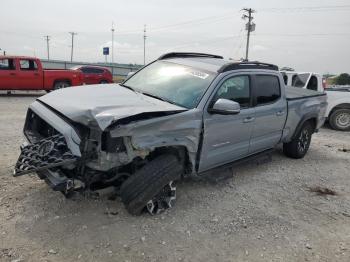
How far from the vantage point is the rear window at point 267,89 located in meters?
5.50

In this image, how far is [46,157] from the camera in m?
3.57

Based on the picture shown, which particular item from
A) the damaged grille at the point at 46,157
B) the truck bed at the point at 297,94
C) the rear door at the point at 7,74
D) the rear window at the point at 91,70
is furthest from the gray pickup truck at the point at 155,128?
the rear window at the point at 91,70

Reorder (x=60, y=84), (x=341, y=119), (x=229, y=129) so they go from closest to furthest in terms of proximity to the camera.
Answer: (x=229, y=129) < (x=341, y=119) < (x=60, y=84)

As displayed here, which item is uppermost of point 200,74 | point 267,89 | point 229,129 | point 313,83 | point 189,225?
point 200,74

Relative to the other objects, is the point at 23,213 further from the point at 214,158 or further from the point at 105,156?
the point at 214,158

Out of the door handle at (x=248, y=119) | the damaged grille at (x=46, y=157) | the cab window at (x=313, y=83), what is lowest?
the damaged grille at (x=46, y=157)

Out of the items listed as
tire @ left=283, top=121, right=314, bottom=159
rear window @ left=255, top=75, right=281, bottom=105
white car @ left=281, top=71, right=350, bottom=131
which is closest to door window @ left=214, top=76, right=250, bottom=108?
rear window @ left=255, top=75, right=281, bottom=105

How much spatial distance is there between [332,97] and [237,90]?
24.7ft

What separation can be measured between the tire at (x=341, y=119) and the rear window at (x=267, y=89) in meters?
6.24

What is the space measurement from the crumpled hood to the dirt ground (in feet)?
3.79

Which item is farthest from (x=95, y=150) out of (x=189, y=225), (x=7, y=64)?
(x=7, y=64)

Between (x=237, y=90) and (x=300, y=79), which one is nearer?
(x=237, y=90)

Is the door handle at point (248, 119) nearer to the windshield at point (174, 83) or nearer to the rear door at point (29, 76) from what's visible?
the windshield at point (174, 83)

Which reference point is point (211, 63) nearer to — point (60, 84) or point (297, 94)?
point (297, 94)
